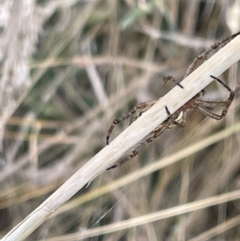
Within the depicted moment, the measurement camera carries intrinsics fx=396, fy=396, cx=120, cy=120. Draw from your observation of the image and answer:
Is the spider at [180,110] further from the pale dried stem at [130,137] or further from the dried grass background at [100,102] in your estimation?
the dried grass background at [100,102]

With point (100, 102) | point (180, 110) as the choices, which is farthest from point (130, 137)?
point (100, 102)

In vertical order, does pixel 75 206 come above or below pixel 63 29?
below

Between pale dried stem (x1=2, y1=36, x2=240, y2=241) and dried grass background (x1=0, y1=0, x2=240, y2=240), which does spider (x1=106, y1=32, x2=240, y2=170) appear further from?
dried grass background (x1=0, y1=0, x2=240, y2=240)

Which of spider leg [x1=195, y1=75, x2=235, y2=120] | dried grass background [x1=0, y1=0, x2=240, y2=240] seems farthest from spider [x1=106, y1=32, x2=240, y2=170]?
dried grass background [x1=0, y1=0, x2=240, y2=240]

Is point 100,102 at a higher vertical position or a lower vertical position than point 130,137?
higher

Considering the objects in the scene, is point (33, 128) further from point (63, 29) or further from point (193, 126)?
point (193, 126)

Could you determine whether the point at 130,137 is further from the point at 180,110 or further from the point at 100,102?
the point at 100,102

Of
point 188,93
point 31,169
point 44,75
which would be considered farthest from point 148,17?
point 188,93

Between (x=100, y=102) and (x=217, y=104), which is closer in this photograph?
(x=217, y=104)
